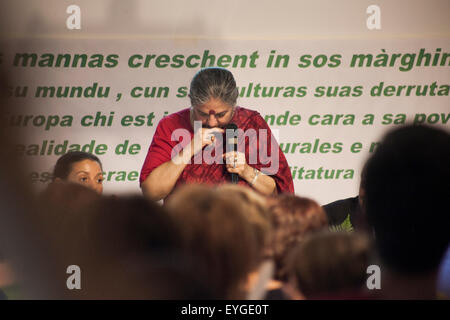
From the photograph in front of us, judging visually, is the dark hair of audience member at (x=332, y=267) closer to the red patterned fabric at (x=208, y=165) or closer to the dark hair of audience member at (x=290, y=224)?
the dark hair of audience member at (x=290, y=224)

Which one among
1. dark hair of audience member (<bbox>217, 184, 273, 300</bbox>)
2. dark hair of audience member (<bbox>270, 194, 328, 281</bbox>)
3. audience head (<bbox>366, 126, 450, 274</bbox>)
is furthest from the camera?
dark hair of audience member (<bbox>270, 194, 328, 281</bbox>)

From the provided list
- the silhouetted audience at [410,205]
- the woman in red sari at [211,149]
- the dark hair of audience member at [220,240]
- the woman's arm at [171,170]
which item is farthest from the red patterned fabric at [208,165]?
the silhouetted audience at [410,205]

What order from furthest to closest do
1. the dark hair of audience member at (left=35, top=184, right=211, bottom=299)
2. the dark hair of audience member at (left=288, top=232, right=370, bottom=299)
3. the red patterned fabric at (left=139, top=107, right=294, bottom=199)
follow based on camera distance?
1. the red patterned fabric at (left=139, top=107, right=294, bottom=199)
2. the dark hair of audience member at (left=288, top=232, right=370, bottom=299)
3. the dark hair of audience member at (left=35, top=184, right=211, bottom=299)

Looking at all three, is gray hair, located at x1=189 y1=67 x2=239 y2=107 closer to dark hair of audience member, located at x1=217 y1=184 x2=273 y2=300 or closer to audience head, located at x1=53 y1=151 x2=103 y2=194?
audience head, located at x1=53 y1=151 x2=103 y2=194

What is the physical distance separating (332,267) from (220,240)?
267 millimetres

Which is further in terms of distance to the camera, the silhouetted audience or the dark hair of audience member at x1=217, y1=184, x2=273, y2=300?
the dark hair of audience member at x1=217, y1=184, x2=273, y2=300

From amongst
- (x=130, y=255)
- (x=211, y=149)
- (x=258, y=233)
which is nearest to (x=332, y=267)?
(x=258, y=233)

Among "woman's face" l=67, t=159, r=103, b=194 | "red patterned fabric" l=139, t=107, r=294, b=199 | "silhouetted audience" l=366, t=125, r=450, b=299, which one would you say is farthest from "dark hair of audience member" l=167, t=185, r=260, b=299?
"woman's face" l=67, t=159, r=103, b=194

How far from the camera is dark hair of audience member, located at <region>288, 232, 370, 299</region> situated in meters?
1.42

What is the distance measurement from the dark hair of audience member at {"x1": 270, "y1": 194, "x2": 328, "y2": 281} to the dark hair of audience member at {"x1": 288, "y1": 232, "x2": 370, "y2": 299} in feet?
1.50

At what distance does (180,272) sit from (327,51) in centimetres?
344

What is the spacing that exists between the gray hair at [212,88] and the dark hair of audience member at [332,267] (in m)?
1.93
